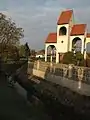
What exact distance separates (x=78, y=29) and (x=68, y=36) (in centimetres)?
213

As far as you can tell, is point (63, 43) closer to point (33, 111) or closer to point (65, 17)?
point (65, 17)

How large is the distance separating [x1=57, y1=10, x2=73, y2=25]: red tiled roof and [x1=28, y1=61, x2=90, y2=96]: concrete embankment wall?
16.1 meters

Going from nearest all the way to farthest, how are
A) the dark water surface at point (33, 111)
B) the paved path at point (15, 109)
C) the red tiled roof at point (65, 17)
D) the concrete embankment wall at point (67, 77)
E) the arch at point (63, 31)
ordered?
the dark water surface at point (33, 111), the paved path at point (15, 109), the concrete embankment wall at point (67, 77), the red tiled roof at point (65, 17), the arch at point (63, 31)

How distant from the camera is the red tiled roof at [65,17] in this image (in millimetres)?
52497

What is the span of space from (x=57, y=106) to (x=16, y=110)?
3118 millimetres

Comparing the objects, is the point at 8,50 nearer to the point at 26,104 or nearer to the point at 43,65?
the point at 43,65

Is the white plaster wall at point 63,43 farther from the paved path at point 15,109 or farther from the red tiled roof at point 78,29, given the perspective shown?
the paved path at point 15,109

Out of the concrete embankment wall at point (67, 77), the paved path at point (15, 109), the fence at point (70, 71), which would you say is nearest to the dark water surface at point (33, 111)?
the paved path at point (15, 109)

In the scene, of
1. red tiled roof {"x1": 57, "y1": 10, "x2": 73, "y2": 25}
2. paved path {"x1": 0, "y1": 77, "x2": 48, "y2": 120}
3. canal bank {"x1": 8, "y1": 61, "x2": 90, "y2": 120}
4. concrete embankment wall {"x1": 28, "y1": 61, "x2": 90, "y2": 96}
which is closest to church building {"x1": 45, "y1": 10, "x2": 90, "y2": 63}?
red tiled roof {"x1": 57, "y1": 10, "x2": 73, "y2": 25}

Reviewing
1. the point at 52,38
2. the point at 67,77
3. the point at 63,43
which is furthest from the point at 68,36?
the point at 67,77

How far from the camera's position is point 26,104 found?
24.7 m

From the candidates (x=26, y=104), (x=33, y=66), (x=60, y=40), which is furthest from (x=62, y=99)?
(x=60, y=40)

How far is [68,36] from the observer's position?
51781 millimetres

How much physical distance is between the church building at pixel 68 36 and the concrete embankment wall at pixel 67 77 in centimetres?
1408
